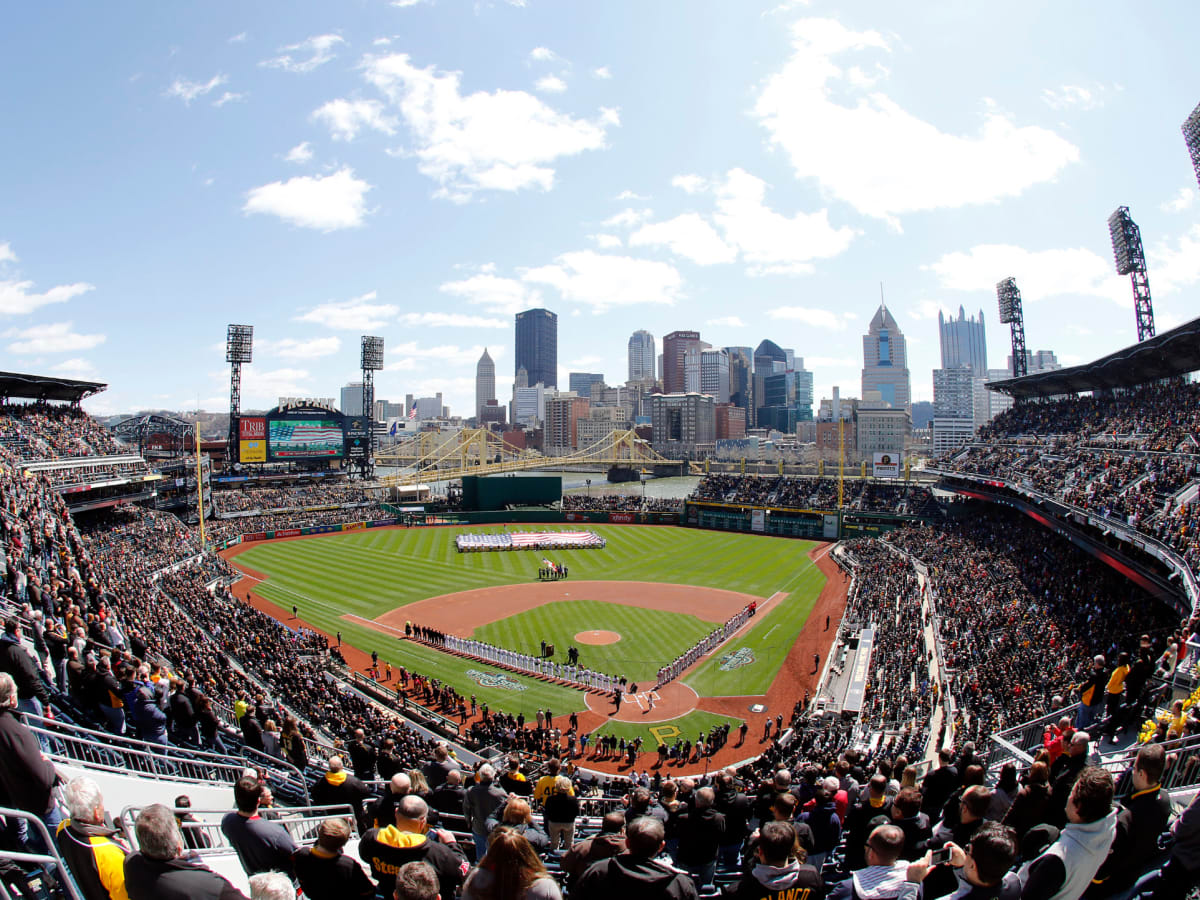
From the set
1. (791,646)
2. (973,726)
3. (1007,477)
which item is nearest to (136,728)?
(973,726)

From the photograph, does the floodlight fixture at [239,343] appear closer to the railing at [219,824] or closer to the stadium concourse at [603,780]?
the stadium concourse at [603,780]

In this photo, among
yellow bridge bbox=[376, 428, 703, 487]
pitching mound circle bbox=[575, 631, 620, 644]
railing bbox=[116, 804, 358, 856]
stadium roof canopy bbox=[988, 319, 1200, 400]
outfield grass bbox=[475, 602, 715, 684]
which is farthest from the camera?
yellow bridge bbox=[376, 428, 703, 487]

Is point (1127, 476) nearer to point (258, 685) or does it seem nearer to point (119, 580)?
point (258, 685)

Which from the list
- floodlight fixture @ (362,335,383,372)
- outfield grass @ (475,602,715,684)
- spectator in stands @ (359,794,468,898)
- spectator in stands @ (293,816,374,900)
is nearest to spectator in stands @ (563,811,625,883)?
spectator in stands @ (359,794,468,898)

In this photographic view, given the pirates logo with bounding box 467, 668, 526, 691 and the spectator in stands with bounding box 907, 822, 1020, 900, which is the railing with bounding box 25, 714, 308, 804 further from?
the pirates logo with bounding box 467, 668, 526, 691

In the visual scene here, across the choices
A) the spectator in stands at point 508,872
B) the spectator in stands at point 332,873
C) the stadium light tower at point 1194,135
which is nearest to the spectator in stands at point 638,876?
the spectator in stands at point 508,872

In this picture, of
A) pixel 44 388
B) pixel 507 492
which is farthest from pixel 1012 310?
pixel 44 388
